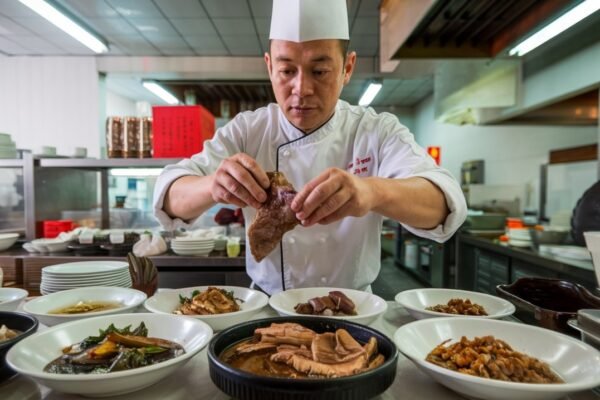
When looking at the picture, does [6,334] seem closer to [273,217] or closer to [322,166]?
[273,217]

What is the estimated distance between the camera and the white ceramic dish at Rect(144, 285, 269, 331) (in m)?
1.23

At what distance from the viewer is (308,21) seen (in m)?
1.57

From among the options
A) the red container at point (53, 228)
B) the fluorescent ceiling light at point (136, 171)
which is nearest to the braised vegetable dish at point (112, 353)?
the fluorescent ceiling light at point (136, 171)

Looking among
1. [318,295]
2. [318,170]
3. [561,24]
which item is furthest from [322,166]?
[561,24]

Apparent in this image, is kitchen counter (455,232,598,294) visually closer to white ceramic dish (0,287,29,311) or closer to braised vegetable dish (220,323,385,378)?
braised vegetable dish (220,323,385,378)

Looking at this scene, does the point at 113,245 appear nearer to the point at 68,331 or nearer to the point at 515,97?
the point at 68,331

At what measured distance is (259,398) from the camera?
737 millimetres

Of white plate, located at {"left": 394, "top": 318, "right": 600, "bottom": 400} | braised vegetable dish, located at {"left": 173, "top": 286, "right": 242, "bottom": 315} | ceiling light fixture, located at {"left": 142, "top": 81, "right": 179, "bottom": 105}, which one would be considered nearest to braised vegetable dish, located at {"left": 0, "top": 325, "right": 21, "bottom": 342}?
braised vegetable dish, located at {"left": 173, "top": 286, "right": 242, "bottom": 315}

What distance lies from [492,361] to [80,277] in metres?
1.72

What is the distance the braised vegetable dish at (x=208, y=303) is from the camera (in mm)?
1306

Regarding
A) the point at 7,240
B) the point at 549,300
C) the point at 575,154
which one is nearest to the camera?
the point at 549,300

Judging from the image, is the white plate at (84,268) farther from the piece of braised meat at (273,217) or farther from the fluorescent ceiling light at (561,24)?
the fluorescent ceiling light at (561,24)

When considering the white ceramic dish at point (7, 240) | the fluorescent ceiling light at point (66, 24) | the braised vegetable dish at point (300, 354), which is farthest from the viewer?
the fluorescent ceiling light at point (66, 24)

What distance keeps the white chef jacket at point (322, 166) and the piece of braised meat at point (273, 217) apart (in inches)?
A: 21.5
